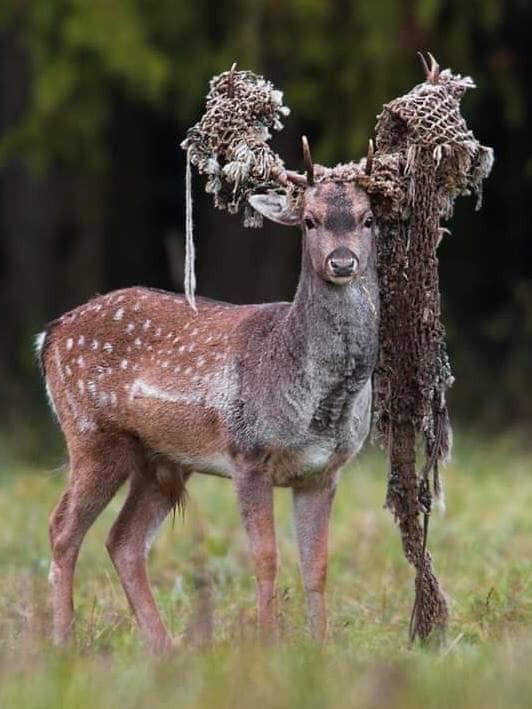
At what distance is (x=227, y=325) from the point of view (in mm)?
7957

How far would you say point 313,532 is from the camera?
7.70 metres

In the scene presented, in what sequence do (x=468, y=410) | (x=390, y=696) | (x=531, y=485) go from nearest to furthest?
1. (x=390, y=696)
2. (x=531, y=485)
3. (x=468, y=410)

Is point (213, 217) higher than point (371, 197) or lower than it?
lower

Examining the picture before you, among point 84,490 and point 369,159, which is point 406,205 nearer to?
point 369,159

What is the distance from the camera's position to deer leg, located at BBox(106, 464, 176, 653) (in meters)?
8.12

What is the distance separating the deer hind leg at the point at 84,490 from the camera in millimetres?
8055

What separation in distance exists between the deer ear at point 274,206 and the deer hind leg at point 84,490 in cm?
138

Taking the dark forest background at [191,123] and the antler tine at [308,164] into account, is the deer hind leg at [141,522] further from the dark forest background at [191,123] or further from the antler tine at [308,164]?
the dark forest background at [191,123]

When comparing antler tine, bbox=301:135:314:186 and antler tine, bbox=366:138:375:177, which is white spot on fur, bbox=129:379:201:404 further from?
antler tine, bbox=366:138:375:177

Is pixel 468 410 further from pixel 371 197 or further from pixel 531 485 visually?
pixel 371 197

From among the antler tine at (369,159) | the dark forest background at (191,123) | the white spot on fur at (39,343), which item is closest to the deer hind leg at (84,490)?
the white spot on fur at (39,343)

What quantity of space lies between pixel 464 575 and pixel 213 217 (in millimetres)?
8760

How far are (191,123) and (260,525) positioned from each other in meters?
9.26

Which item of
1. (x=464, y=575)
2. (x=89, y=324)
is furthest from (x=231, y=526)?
(x=89, y=324)
